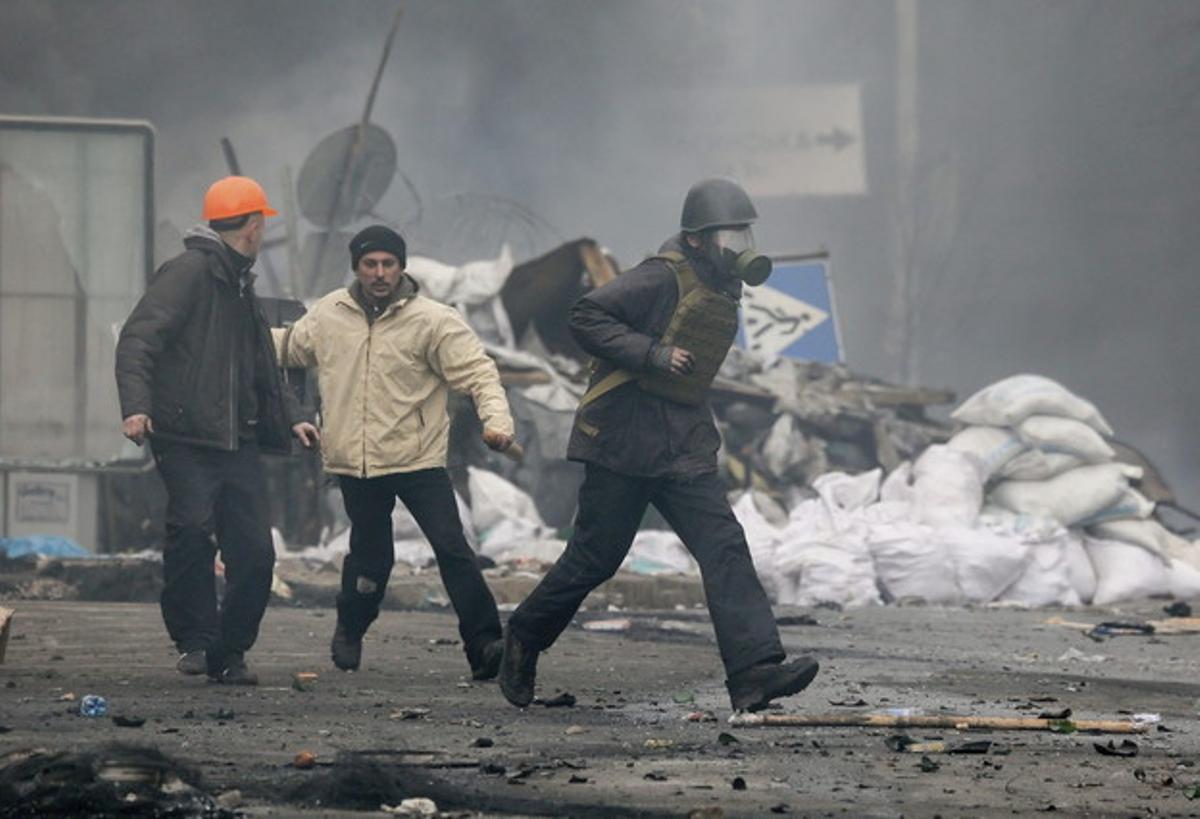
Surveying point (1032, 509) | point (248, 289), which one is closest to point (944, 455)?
point (1032, 509)

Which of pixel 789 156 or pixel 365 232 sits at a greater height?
pixel 789 156

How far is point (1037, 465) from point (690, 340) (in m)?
7.71

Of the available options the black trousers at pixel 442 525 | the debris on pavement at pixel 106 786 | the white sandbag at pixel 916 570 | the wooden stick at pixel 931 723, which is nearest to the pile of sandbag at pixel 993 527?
the white sandbag at pixel 916 570

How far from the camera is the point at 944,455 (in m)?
14.7

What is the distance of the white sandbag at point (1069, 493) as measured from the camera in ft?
47.2

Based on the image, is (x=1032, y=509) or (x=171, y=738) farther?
(x=1032, y=509)

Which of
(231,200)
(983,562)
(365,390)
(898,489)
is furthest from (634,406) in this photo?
(898,489)

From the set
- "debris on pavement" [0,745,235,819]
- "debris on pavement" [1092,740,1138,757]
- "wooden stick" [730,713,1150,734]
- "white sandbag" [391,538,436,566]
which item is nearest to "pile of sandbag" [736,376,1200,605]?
"white sandbag" [391,538,436,566]

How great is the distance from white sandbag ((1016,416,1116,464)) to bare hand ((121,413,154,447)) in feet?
26.2

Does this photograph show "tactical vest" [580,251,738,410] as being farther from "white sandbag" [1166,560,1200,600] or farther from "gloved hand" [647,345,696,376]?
"white sandbag" [1166,560,1200,600]

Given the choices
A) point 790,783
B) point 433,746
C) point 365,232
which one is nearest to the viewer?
point 790,783

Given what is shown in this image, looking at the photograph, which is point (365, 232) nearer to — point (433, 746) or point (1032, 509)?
point (433, 746)

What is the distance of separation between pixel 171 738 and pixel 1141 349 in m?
17.9

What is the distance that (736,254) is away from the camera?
7.48 metres
